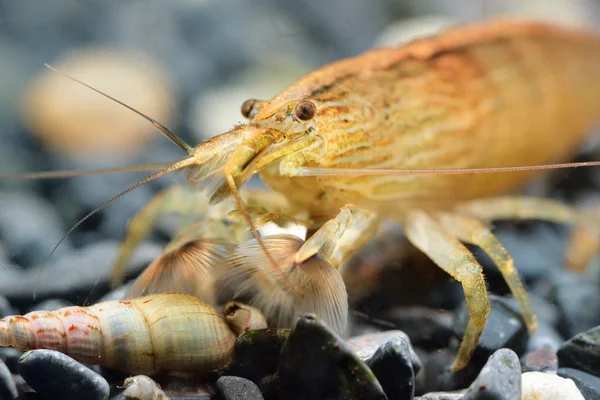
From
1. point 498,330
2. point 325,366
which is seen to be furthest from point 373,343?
point 498,330

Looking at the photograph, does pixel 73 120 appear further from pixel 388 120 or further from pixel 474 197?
pixel 474 197

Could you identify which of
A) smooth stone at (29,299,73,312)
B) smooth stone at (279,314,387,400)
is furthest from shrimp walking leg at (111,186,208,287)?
smooth stone at (279,314,387,400)

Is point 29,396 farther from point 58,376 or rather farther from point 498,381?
point 498,381

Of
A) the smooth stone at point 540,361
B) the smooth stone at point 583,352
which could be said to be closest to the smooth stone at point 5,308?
the smooth stone at point 540,361

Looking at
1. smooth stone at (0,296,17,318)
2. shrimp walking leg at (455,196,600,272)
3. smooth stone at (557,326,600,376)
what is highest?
shrimp walking leg at (455,196,600,272)

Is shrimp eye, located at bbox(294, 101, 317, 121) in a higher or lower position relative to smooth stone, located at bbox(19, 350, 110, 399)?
higher

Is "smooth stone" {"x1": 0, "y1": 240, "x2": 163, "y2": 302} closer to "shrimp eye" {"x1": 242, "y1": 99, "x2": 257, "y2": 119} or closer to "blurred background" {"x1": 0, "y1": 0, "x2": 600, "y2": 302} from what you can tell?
"blurred background" {"x1": 0, "y1": 0, "x2": 600, "y2": 302}
